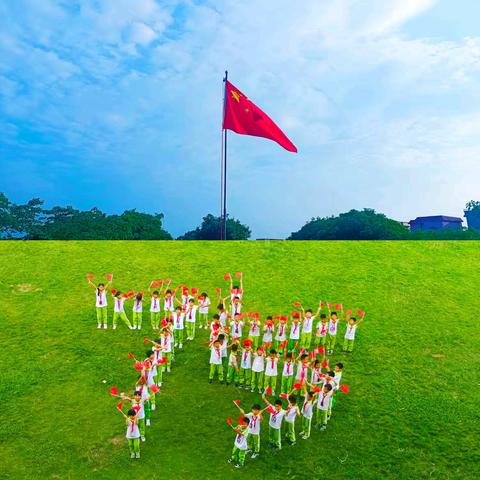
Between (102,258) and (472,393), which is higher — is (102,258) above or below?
above

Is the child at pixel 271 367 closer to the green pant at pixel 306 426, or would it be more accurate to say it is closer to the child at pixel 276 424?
the green pant at pixel 306 426

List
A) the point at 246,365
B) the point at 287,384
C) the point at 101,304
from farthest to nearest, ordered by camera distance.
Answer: the point at 101,304 < the point at 246,365 < the point at 287,384

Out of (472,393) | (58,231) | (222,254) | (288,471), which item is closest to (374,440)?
(288,471)

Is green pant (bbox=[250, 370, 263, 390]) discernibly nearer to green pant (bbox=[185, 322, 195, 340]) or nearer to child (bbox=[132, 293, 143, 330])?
green pant (bbox=[185, 322, 195, 340])

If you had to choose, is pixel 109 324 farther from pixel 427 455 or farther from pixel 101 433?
pixel 427 455

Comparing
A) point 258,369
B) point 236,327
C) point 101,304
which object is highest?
point 101,304

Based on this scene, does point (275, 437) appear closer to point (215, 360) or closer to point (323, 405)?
point (323, 405)

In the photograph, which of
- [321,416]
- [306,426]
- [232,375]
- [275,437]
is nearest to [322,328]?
[232,375]

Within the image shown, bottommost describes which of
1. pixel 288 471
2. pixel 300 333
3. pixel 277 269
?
pixel 288 471
